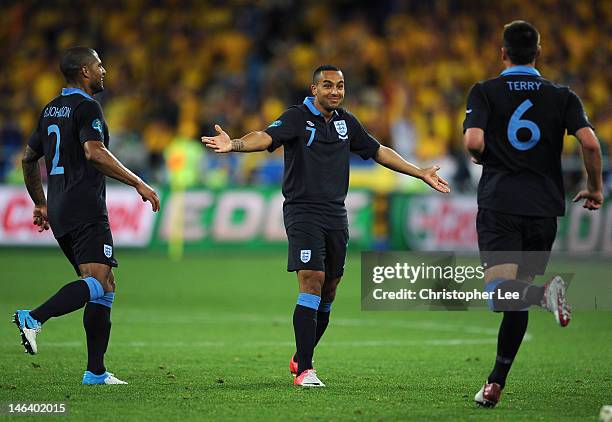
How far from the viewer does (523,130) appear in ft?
25.2

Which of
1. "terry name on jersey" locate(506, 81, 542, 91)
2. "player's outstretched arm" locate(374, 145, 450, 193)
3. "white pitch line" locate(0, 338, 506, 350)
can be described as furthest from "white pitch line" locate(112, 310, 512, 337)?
"terry name on jersey" locate(506, 81, 542, 91)

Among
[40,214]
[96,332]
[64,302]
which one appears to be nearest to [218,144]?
[64,302]

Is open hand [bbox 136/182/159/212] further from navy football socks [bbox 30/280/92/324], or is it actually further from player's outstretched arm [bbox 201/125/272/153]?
navy football socks [bbox 30/280/92/324]

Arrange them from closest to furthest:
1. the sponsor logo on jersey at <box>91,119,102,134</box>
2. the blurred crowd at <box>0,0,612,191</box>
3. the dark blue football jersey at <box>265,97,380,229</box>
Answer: the sponsor logo on jersey at <box>91,119,102,134</box> → the dark blue football jersey at <box>265,97,380,229</box> → the blurred crowd at <box>0,0,612,191</box>

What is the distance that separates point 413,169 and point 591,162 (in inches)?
77.1

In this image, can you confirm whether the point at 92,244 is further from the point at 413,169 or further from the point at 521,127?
the point at 521,127

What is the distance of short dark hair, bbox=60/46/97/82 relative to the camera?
8.70 meters

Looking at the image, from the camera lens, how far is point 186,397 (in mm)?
8141

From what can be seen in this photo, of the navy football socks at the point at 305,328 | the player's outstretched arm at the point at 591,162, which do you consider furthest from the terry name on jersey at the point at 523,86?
the navy football socks at the point at 305,328

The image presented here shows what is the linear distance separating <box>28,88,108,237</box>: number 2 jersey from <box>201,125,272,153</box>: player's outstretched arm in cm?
83

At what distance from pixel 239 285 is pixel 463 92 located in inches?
385

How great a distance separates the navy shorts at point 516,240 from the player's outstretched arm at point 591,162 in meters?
0.30

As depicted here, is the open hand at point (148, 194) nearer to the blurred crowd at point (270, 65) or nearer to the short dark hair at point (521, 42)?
Result: the short dark hair at point (521, 42)

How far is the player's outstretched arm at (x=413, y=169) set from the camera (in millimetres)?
9156
